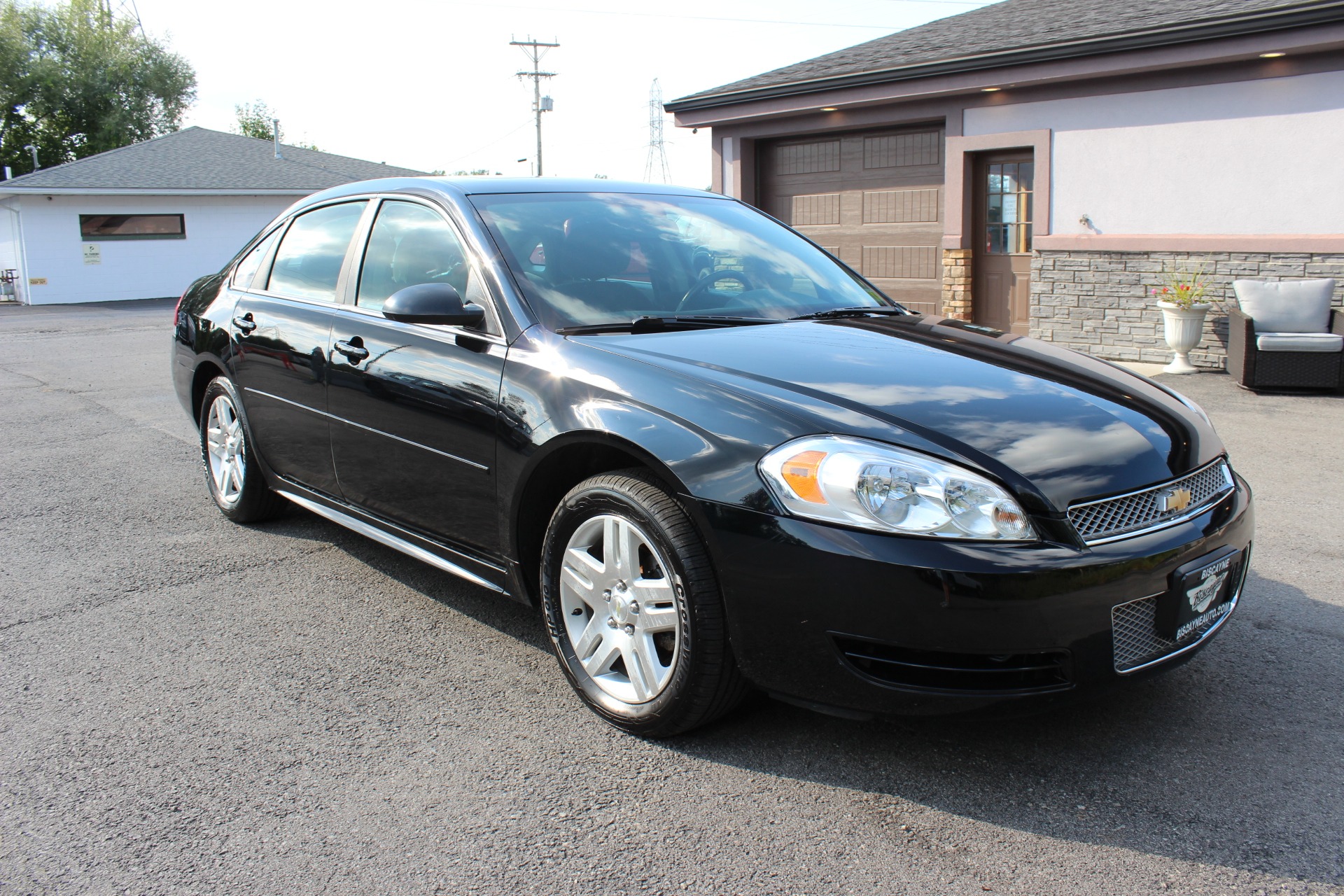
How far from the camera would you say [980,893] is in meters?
2.23

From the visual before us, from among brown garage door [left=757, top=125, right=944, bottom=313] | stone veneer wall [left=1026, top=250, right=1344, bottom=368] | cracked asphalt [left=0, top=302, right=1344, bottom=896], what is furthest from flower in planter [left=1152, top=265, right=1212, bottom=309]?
cracked asphalt [left=0, top=302, right=1344, bottom=896]

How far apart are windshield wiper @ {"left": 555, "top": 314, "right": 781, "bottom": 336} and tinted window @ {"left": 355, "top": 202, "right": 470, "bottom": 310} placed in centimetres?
53

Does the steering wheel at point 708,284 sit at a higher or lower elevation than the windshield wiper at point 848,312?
higher

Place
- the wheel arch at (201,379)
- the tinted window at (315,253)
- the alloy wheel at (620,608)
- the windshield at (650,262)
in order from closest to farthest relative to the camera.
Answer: the alloy wheel at (620,608), the windshield at (650,262), the tinted window at (315,253), the wheel arch at (201,379)

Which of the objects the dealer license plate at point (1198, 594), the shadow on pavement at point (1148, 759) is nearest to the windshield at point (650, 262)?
the shadow on pavement at point (1148, 759)

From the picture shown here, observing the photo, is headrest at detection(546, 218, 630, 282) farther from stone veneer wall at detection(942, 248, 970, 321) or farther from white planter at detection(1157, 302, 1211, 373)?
stone veneer wall at detection(942, 248, 970, 321)

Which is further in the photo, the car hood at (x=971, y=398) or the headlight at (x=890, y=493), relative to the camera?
the car hood at (x=971, y=398)

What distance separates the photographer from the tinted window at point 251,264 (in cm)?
498

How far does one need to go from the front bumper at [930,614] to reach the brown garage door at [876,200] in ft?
34.6

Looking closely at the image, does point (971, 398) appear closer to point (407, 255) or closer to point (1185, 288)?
point (407, 255)

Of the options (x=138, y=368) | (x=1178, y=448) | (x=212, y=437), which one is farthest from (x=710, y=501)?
(x=138, y=368)

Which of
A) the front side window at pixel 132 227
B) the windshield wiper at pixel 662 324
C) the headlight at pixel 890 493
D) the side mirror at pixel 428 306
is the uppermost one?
the front side window at pixel 132 227

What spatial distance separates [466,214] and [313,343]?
0.93 metres

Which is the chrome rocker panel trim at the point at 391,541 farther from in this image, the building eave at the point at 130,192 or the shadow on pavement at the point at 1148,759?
the building eave at the point at 130,192
